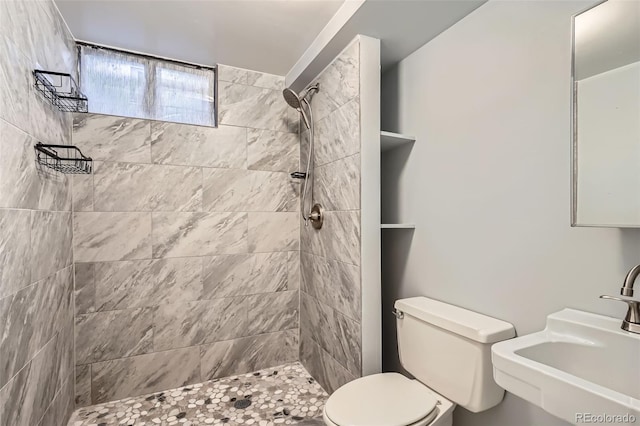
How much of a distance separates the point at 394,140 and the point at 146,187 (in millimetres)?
1626

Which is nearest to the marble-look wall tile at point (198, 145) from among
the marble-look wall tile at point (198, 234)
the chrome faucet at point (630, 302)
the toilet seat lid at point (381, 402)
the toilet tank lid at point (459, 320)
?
the marble-look wall tile at point (198, 234)

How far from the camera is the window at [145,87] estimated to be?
6.79 ft

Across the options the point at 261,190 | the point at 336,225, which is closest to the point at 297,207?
the point at 261,190

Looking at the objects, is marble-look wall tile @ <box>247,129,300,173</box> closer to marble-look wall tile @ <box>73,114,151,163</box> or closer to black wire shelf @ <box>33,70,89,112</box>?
marble-look wall tile @ <box>73,114,151,163</box>

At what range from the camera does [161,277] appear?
7.03 feet

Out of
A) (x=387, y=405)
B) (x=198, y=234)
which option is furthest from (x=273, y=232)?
(x=387, y=405)

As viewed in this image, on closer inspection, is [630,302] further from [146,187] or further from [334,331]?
[146,187]

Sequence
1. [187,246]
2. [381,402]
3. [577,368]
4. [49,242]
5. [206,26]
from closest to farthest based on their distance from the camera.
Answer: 1. [577,368]
2. [381,402]
3. [49,242]
4. [206,26]
5. [187,246]

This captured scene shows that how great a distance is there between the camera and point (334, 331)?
1963 mm

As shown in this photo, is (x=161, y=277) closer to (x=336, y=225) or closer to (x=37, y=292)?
(x=37, y=292)

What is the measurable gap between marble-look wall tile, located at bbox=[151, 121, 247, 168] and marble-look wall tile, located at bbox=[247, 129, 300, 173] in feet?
0.20

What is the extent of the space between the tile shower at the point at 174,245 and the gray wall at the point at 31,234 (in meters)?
0.01

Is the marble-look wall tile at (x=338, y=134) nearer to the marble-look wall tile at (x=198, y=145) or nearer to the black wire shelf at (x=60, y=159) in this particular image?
the marble-look wall tile at (x=198, y=145)

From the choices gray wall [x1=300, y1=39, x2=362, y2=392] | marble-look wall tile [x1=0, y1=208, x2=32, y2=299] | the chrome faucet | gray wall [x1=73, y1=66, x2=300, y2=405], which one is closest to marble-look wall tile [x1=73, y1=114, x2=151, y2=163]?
gray wall [x1=73, y1=66, x2=300, y2=405]
